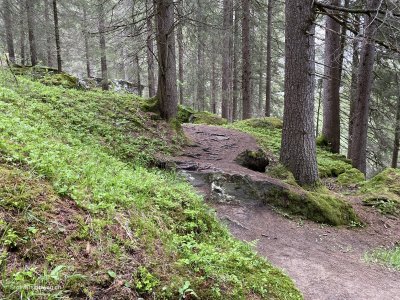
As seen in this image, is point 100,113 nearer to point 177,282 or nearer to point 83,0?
point 177,282

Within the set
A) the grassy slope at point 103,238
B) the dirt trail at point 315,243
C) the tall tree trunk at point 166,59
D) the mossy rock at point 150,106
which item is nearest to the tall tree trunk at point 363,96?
the dirt trail at point 315,243

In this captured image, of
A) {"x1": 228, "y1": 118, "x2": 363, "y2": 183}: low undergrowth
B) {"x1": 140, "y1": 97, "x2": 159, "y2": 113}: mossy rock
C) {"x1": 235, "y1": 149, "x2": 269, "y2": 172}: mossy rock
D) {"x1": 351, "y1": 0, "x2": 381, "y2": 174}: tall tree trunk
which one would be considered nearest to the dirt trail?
{"x1": 235, "y1": 149, "x2": 269, "y2": 172}: mossy rock

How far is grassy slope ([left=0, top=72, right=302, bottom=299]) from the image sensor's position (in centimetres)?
206

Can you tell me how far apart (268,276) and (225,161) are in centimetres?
526

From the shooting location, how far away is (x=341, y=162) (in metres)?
11.5

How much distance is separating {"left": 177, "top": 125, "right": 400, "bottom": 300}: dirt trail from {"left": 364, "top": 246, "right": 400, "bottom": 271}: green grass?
0.17 meters

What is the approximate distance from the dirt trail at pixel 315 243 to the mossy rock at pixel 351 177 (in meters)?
1.77

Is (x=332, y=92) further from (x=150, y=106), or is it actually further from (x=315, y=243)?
(x=315, y=243)

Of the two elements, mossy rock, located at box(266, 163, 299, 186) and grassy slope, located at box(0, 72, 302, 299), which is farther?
mossy rock, located at box(266, 163, 299, 186)

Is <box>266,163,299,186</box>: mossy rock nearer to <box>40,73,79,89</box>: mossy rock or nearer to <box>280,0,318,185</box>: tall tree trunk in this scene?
<box>280,0,318,185</box>: tall tree trunk

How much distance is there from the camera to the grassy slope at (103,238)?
6.77 ft

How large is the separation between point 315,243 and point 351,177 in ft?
16.7

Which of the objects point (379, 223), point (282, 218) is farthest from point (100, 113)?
point (379, 223)

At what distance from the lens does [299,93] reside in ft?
24.2
